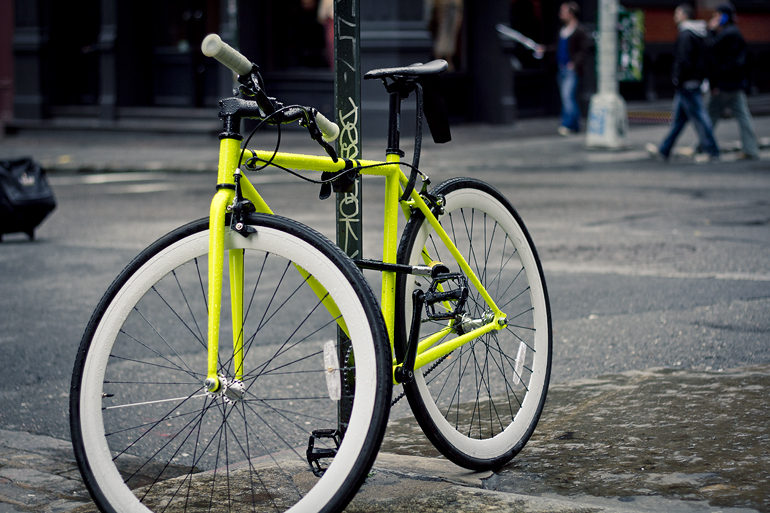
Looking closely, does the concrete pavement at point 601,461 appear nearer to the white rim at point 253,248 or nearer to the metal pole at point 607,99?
the white rim at point 253,248

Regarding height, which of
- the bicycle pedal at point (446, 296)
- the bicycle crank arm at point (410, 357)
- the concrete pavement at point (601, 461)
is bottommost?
the concrete pavement at point (601, 461)

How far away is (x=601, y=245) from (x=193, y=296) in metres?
3.41

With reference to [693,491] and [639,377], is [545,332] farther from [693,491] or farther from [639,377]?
[639,377]

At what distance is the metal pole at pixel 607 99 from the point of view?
55.1ft

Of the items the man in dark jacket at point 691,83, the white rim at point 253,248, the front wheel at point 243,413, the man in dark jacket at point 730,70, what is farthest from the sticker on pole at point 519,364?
the man in dark jacket at point 730,70

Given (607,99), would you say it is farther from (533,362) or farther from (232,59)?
(232,59)

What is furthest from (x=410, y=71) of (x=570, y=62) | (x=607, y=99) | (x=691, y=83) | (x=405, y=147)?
(x=570, y=62)

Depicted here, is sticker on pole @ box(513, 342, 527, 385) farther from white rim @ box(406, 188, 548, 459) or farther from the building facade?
the building facade

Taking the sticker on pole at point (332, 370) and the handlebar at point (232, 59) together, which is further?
the sticker on pole at point (332, 370)

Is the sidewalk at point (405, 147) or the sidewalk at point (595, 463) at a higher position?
the sidewalk at point (405, 147)

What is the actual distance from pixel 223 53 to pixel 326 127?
0.46 m

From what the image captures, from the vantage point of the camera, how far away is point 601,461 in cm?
335

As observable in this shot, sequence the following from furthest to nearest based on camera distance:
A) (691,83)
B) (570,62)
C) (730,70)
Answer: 1. (570,62)
2. (730,70)
3. (691,83)

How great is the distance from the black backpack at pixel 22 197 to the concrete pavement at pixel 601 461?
5532mm
